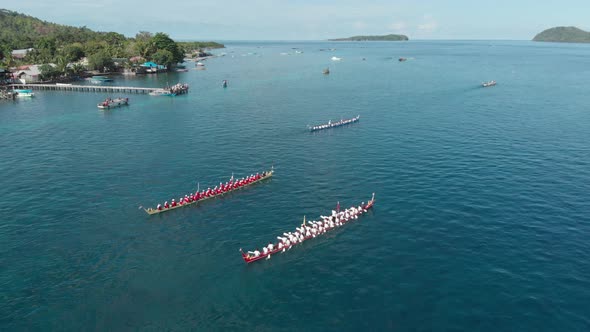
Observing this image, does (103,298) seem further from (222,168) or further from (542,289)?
(542,289)

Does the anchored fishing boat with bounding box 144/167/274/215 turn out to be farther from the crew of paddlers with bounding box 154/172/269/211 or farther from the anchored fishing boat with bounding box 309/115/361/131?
the anchored fishing boat with bounding box 309/115/361/131

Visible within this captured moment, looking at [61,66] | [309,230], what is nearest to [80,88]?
[61,66]

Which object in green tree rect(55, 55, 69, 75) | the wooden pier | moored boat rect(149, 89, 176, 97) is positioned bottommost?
moored boat rect(149, 89, 176, 97)

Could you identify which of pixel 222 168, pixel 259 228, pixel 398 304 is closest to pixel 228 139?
pixel 222 168

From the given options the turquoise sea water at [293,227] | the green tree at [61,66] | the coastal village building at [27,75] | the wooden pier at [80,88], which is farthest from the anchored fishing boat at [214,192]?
the green tree at [61,66]

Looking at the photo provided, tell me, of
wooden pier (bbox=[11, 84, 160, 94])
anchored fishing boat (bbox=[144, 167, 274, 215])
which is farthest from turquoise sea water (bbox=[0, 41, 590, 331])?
wooden pier (bbox=[11, 84, 160, 94])

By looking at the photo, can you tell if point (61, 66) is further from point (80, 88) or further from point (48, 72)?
point (80, 88)
